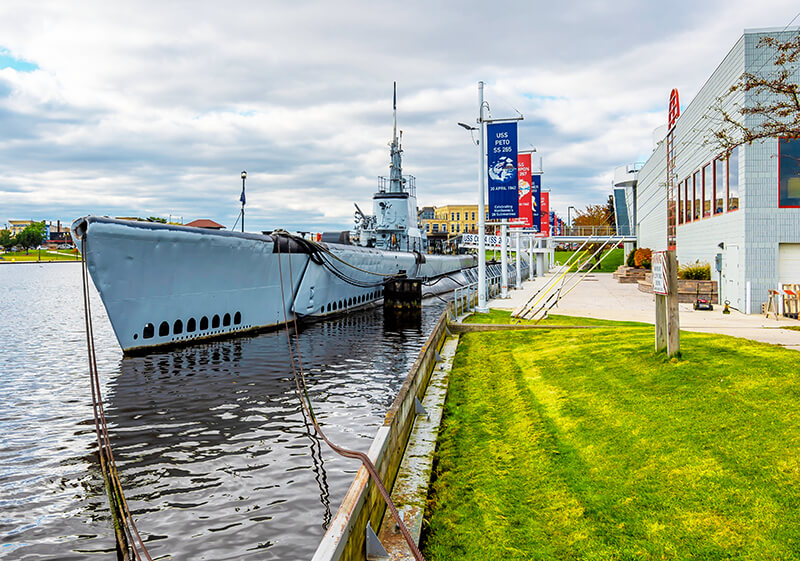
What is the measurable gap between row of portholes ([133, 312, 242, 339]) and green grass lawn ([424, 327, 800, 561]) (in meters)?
9.46

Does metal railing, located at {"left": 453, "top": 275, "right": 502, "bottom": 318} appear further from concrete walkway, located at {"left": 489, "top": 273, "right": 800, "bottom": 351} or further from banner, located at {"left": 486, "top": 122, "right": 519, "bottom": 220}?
banner, located at {"left": 486, "top": 122, "right": 519, "bottom": 220}

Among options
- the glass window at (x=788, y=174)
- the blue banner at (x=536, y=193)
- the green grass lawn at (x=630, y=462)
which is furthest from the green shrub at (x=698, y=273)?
the green grass lawn at (x=630, y=462)

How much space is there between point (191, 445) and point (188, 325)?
341 inches

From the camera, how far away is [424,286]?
34344 millimetres

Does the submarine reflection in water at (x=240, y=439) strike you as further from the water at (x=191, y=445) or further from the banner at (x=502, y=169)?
the banner at (x=502, y=169)

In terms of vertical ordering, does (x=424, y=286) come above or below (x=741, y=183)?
below

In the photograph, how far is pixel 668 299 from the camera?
8797 millimetres

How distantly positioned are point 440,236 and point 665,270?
49319mm

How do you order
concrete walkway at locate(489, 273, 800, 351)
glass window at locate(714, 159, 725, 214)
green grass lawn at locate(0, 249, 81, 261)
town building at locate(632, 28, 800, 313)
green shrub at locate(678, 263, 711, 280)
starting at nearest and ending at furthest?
concrete walkway at locate(489, 273, 800, 351) → town building at locate(632, 28, 800, 313) → glass window at locate(714, 159, 725, 214) → green shrub at locate(678, 263, 711, 280) → green grass lawn at locate(0, 249, 81, 261)

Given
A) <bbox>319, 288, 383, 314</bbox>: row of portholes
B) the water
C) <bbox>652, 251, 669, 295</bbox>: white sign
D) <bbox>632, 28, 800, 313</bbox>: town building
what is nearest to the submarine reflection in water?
the water

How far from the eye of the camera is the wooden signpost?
8.72m

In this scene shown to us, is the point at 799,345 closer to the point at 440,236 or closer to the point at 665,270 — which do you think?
the point at 665,270

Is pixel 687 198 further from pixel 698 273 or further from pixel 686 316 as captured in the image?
pixel 686 316

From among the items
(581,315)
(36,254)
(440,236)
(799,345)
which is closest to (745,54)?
(581,315)
